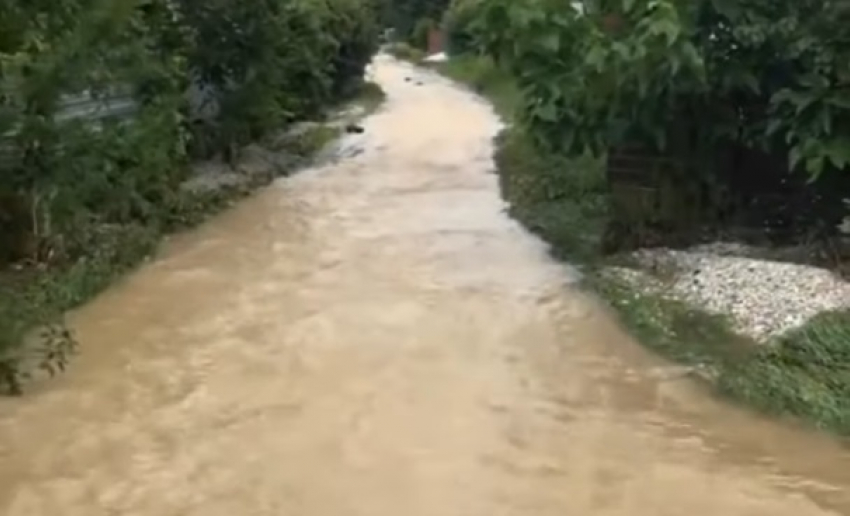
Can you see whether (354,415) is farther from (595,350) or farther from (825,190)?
(825,190)

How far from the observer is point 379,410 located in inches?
259

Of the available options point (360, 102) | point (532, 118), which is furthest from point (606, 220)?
point (360, 102)

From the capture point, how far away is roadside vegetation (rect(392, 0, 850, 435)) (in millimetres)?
7332

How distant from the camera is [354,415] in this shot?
651 centimetres

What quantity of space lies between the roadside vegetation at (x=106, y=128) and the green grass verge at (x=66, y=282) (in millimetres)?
13

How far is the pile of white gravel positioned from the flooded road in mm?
596

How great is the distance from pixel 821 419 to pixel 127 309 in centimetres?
449

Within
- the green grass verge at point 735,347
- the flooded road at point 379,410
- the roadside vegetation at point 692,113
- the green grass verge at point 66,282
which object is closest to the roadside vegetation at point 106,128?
the green grass verge at point 66,282

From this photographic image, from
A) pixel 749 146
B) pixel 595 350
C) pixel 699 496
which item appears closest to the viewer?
pixel 699 496

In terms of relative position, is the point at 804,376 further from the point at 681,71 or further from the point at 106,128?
the point at 106,128

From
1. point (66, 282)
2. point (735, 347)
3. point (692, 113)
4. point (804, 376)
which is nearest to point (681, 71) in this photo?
point (692, 113)

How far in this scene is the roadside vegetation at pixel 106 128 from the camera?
7730 mm

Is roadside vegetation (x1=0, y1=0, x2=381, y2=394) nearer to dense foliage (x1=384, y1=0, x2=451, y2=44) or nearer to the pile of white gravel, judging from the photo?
the pile of white gravel

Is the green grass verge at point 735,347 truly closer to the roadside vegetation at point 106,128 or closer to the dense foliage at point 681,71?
the dense foliage at point 681,71
